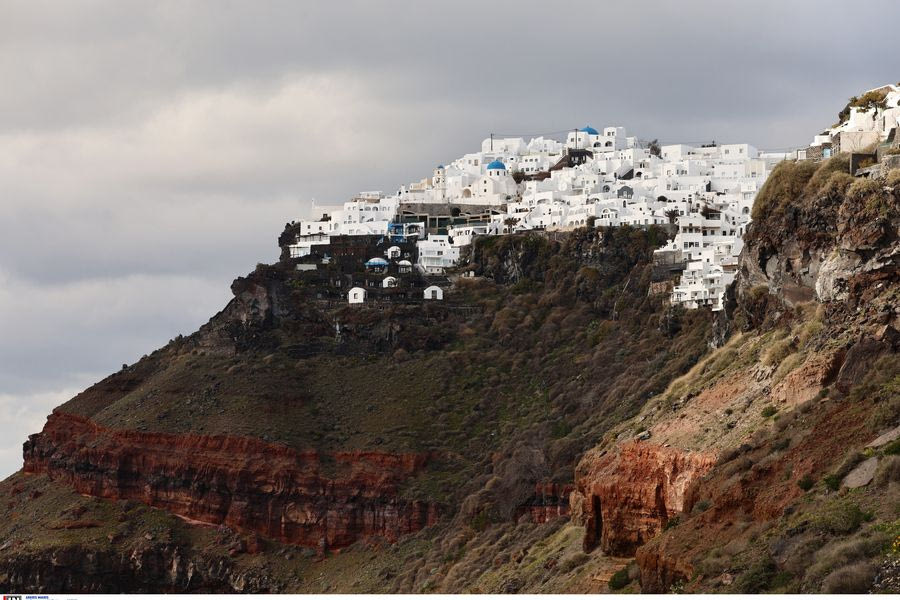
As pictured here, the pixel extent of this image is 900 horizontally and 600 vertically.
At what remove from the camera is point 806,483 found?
2384 inches

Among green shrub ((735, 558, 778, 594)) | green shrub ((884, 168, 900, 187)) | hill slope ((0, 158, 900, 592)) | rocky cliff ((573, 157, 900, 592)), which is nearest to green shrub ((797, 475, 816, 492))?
rocky cliff ((573, 157, 900, 592))

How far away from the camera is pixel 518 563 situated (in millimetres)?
92000

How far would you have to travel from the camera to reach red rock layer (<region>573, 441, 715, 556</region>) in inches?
2923

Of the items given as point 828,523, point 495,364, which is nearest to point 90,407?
point 495,364

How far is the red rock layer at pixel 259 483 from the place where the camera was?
111 m

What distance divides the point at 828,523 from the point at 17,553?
67750 millimetres

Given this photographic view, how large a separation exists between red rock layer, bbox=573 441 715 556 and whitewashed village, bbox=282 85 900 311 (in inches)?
1088

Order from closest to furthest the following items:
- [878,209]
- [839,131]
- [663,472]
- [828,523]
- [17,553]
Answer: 1. [828,523]
2. [878,209]
3. [663,472]
4. [839,131]
5. [17,553]

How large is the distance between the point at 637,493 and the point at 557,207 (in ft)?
177

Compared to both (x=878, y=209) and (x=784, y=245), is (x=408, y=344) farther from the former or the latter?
(x=878, y=209)

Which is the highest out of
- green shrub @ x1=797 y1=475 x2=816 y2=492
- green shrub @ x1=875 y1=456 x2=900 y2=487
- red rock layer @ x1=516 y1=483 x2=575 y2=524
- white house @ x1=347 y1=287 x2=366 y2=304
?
white house @ x1=347 y1=287 x2=366 y2=304

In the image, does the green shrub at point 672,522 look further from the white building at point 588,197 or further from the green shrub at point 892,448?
the white building at point 588,197

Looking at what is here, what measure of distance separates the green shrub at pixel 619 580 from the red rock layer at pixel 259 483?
119 feet

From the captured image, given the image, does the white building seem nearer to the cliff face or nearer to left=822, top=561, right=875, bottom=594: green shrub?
the cliff face
